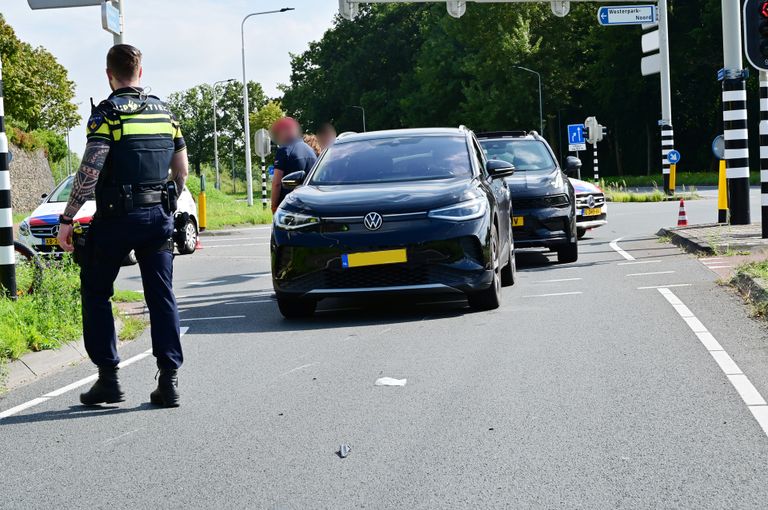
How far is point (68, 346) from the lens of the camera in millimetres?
8781

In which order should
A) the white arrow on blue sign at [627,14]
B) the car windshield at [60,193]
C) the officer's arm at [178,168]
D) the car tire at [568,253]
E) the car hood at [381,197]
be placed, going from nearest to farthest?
1. the officer's arm at [178,168]
2. the car hood at [381,197]
3. the car tire at [568,253]
4. the car windshield at [60,193]
5. the white arrow on blue sign at [627,14]

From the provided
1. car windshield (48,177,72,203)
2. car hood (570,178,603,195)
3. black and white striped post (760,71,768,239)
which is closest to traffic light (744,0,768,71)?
black and white striped post (760,71,768,239)

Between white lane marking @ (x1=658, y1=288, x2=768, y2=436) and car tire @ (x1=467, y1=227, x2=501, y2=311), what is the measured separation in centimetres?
155

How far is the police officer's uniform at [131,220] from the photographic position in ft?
21.1

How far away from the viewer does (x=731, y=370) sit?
6984 millimetres

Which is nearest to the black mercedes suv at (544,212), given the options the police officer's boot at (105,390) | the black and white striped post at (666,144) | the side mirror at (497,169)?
the side mirror at (497,169)

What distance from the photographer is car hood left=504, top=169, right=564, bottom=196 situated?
14383 millimetres

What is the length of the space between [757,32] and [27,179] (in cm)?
4663

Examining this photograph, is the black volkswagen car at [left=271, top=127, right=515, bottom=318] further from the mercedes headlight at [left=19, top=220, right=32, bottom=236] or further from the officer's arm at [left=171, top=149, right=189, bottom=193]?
the mercedes headlight at [left=19, top=220, right=32, bottom=236]

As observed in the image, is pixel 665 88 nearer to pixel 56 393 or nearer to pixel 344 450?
pixel 56 393

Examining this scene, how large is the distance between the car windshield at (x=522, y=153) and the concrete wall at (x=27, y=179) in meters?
39.4

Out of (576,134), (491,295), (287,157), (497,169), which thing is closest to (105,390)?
(491,295)

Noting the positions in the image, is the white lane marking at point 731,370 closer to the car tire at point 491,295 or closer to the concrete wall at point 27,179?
the car tire at point 491,295

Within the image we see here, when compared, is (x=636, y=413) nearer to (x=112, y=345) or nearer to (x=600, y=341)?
(x=600, y=341)
